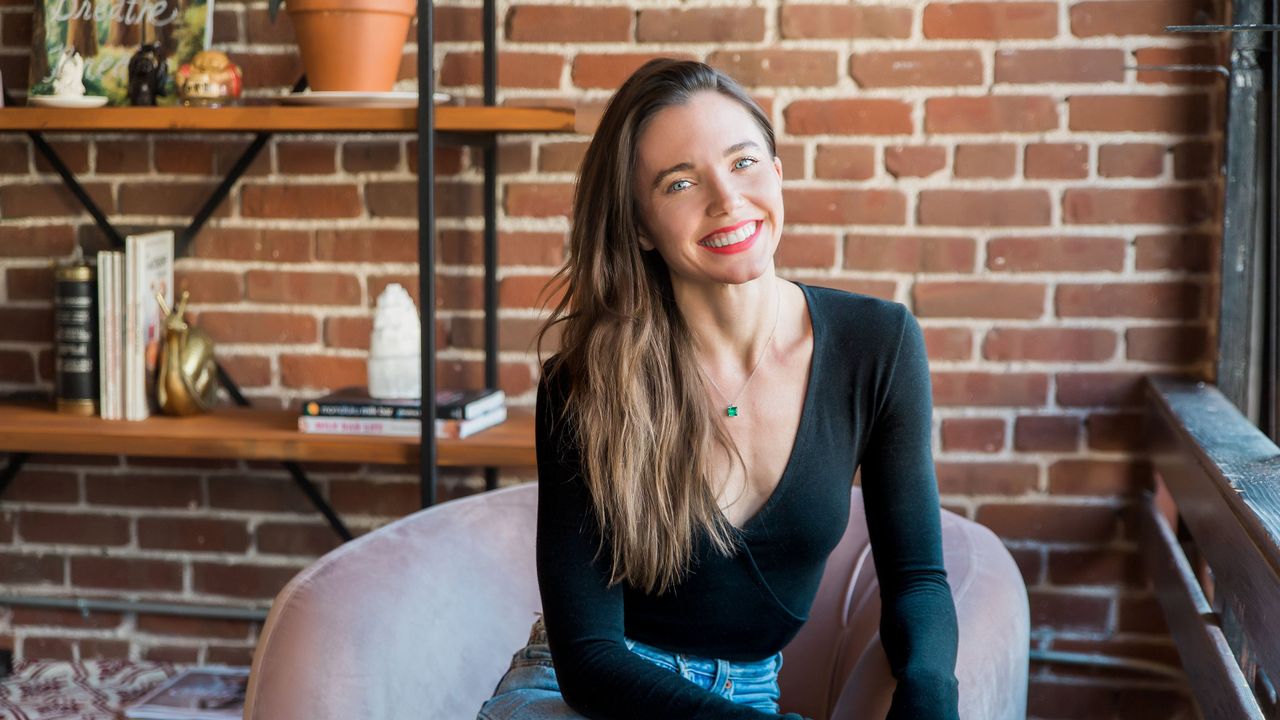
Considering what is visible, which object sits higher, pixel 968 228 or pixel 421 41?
pixel 421 41

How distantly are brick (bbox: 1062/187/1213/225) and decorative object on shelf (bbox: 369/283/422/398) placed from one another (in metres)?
1.16

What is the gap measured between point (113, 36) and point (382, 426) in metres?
0.88

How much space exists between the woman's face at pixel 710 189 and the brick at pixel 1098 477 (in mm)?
1071

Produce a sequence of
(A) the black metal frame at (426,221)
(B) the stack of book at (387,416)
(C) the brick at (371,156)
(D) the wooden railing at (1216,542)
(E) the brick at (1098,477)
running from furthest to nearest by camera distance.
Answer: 1. (C) the brick at (371,156)
2. (E) the brick at (1098,477)
3. (B) the stack of book at (387,416)
4. (A) the black metal frame at (426,221)
5. (D) the wooden railing at (1216,542)

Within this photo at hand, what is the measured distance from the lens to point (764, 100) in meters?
2.21

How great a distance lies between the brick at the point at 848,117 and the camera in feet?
7.18

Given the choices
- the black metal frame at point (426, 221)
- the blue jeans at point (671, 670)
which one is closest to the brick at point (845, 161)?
the black metal frame at point (426, 221)

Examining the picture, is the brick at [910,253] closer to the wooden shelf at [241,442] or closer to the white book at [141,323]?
the wooden shelf at [241,442]

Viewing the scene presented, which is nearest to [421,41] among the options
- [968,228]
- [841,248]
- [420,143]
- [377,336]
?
[420,143]

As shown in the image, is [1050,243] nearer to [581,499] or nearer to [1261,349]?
[1261,349]

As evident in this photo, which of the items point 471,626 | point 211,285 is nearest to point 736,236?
point 471,626

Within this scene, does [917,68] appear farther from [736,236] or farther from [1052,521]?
[736,236]

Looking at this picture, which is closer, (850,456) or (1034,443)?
(850,456)

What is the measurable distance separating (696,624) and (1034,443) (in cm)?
103
